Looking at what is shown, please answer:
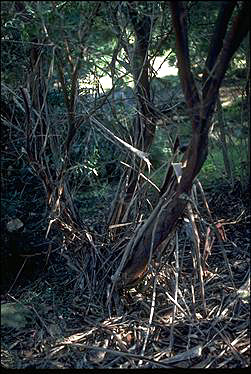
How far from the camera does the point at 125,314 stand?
4.15m

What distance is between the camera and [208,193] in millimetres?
5867

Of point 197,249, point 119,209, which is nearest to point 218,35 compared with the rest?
point 197,249

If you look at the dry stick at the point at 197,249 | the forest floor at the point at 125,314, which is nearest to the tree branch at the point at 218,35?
the dry stick at the point at 197,249

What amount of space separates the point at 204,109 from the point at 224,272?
1.56 m

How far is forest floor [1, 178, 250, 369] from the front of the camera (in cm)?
371

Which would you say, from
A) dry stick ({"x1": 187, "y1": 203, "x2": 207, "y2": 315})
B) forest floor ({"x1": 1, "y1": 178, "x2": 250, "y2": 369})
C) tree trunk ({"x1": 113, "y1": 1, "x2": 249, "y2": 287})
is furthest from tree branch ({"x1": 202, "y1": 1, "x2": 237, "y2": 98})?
forest floor ({"x1": 1, "y1": 178, "x2": 250, "y2": 369})

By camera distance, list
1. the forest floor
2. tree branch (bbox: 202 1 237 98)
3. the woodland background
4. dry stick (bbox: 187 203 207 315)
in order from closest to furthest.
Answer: tree branch (bbox: 202 1 237 98)
the woodland background
the forest floor
dry stick (bbox: 187 203 207 315)

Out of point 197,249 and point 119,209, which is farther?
point 119,209

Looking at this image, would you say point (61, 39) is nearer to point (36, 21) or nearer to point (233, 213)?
point (36, 21)

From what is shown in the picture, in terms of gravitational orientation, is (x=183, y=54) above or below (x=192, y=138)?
above

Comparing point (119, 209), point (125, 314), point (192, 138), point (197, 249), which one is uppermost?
point (192, 138)

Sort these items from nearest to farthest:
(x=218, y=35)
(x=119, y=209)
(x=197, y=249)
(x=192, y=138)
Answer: (x=218, y=35), (x=192, y=138), (x=197, y=249), (x=119, y=209)

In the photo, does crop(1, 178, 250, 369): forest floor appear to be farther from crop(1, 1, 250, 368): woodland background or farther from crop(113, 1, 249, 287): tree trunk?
crop(113, 1, 249, 287): tree trunk

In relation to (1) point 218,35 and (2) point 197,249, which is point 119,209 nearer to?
(2) point 197,249
